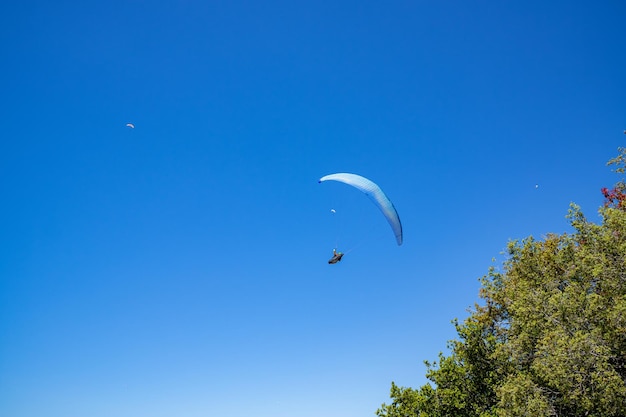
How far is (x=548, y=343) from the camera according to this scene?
64.3 ft

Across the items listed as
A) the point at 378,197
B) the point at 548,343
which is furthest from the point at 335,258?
the point at 548,343

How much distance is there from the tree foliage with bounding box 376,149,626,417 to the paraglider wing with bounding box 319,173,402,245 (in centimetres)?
680

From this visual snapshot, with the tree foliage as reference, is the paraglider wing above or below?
above

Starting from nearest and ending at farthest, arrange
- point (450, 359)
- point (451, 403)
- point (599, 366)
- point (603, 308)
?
1. point (599, 366)
2. point (603, 308)
3. point (451, 403)
4. point (450, 359)

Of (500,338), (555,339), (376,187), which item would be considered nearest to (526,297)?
(555,339)

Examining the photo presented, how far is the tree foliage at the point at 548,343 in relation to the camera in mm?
18156

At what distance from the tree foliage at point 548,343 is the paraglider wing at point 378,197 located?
22.3 ft

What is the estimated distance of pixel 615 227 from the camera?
805 inches

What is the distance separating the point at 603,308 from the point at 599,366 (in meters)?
2.78

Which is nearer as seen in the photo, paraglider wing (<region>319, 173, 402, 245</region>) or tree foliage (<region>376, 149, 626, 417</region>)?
tree foliage (<region>376, 149, 626, 417</region>)

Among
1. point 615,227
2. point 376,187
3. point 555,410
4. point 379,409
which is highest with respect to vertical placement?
point 376,187

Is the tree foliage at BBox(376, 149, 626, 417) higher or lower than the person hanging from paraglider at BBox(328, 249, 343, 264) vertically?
lower

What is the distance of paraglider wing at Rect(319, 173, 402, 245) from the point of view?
28.0m

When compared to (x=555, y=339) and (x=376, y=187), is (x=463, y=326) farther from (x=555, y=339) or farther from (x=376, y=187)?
(x=376, y=187)
